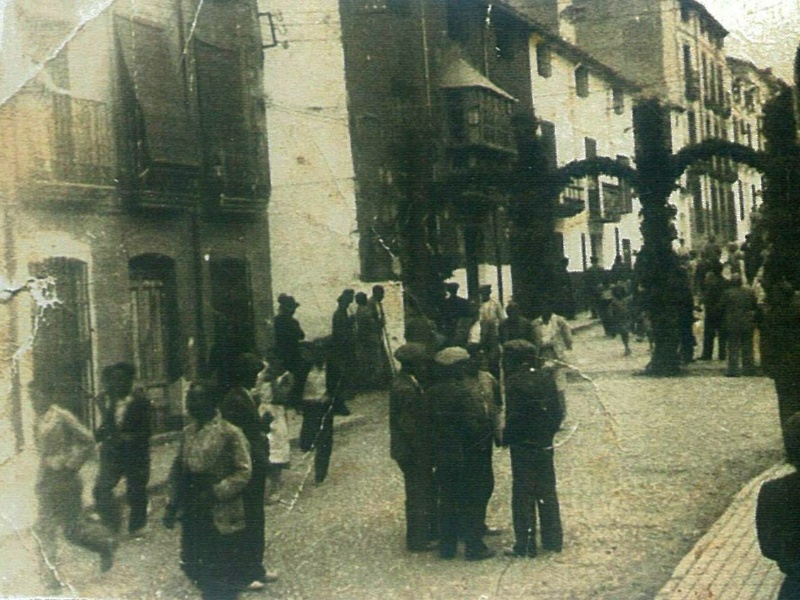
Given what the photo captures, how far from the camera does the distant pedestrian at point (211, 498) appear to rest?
4.63m

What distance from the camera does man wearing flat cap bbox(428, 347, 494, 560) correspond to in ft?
15.5

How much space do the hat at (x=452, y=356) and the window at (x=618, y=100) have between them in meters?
1.56

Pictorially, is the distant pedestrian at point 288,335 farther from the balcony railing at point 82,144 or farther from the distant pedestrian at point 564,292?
the distant pedestrian at point 564,292

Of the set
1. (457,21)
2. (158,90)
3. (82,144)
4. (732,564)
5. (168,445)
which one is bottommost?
(732,564)

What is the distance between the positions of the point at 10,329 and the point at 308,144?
1.98 metres

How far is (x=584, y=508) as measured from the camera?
475cm

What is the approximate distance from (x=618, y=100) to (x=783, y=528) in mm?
2365

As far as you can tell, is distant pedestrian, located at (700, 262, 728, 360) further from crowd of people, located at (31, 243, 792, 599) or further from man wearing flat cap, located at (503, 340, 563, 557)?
man wearing flat cap, located at (503, 340, 563, 557)

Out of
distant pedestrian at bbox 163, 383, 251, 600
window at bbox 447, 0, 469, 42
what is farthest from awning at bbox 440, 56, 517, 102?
distant pedestrian at bbox 163, 383, 251, 600

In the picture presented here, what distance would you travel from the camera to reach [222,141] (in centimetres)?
514

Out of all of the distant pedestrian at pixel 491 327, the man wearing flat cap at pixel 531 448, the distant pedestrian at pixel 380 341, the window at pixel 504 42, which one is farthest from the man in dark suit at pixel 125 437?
the window at pixel 504 42

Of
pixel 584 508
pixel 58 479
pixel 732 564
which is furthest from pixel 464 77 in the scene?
pixel 58 479

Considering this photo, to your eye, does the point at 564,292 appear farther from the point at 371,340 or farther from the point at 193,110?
the point at 193,110

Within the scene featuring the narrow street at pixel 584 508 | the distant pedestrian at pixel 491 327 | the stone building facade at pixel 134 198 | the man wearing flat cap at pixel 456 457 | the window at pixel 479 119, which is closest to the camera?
the narrow street at pixel 584 508
